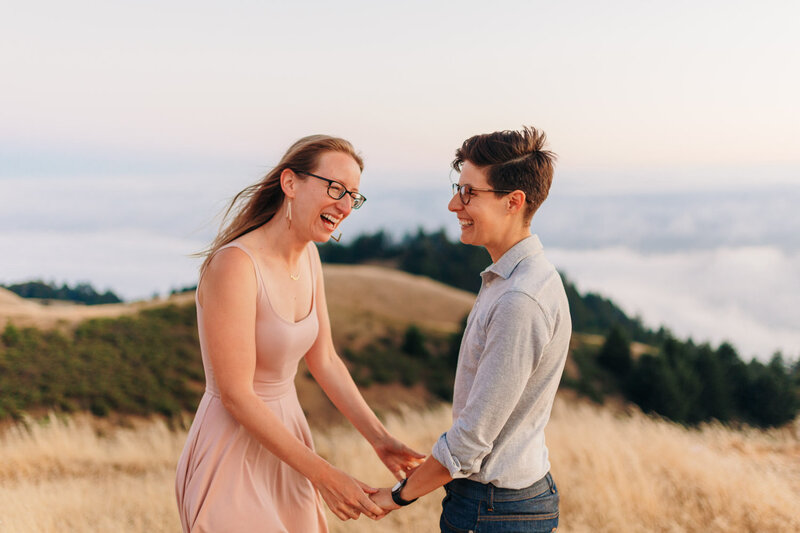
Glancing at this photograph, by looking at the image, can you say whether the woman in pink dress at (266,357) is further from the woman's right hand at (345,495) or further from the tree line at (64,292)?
the tree line at (64,292)

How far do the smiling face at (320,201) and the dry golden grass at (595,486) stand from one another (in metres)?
3.51

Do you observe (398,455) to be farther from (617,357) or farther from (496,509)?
(617,357)

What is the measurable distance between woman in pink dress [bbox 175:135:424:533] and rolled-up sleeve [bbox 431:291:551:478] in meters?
0.68

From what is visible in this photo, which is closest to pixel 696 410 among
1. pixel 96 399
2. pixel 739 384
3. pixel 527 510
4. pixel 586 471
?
pixel 739 384

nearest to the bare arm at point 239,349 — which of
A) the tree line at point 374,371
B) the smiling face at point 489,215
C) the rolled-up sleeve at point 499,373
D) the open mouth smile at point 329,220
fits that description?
the open mouth smile at point 329,220

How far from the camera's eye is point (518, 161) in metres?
2.52

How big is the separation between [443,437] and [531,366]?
46cm

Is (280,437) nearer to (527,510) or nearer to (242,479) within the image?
(242,479)

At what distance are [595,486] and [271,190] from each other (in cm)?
434

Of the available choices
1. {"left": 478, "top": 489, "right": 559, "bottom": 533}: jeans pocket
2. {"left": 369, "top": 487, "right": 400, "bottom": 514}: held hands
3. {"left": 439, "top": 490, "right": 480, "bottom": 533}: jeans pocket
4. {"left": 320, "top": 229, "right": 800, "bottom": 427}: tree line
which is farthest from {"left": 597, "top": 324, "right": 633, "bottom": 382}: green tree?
{"left": 439, "top": 490, "right": 480, "bottom": 533}: jeans pocket

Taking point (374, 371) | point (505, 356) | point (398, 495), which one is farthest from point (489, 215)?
point (374, 371)

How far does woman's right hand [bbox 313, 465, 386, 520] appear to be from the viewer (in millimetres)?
2875

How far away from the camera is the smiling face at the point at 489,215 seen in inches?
102

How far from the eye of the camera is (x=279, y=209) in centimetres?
304
